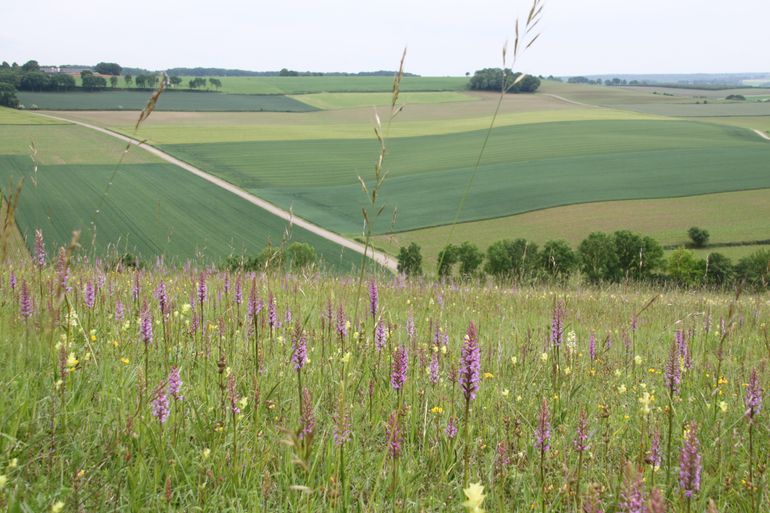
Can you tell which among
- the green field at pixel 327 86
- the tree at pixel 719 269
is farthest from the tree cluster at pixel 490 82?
the tree at pixel 719 269

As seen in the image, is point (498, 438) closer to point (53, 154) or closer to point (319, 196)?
point (319, 196)

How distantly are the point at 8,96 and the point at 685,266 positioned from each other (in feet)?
320

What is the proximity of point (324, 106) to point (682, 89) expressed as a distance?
407ft

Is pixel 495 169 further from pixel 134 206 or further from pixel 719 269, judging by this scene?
pixel 134 206

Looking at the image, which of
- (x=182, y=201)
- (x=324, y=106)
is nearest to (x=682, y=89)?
(x=324, y=106)

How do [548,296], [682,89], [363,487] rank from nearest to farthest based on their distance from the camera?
[363,487]
[548,296]
[682,89]

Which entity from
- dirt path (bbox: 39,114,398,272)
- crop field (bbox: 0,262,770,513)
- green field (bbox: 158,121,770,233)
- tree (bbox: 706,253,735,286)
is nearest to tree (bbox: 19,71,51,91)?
dirt path (bbox: 39,114,398,272)

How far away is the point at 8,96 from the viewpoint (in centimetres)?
9694

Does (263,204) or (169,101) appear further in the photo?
(169,101)

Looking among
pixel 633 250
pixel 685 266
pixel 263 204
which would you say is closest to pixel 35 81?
pixel 263 204

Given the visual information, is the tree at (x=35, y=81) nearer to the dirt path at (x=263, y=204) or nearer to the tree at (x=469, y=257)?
the dirt path at (x=263, y=204)

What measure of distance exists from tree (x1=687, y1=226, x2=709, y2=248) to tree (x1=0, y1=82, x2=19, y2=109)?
93499mm

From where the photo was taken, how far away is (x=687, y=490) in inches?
88.8

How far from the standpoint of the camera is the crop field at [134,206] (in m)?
44.0
